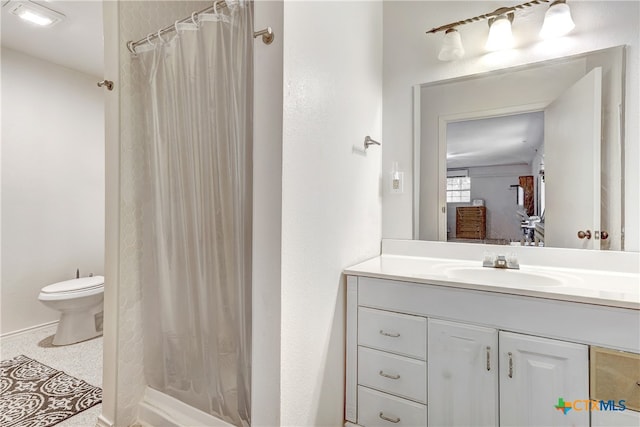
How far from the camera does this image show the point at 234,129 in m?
1.29

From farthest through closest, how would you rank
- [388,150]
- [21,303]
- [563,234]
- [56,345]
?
[21,303]
[56,345]
[388,150]
[563,234]

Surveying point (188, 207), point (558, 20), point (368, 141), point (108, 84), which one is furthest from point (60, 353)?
point (558, 20)

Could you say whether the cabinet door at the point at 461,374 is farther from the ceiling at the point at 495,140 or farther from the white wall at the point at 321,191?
the ceiling at the point at 495,140

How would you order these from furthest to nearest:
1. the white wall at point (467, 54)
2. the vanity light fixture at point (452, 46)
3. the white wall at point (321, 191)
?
the vanity light fixture at point (452, 46), the white wall at point (467, 54), the white wall at point (321, 191)

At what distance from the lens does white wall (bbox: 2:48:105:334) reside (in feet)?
8.46

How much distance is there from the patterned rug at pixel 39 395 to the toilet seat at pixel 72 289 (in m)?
0.47

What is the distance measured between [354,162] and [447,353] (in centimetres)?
96

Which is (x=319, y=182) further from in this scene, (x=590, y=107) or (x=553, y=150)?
(x=590, y=107)

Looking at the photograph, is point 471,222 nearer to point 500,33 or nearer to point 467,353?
point 467,353

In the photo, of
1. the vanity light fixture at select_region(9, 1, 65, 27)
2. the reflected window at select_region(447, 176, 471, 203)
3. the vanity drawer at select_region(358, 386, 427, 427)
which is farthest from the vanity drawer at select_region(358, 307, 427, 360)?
the vanity light fixture at select_region(9, 1, 65, 27)

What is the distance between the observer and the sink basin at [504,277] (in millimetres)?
1342

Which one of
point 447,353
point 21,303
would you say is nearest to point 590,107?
point 447,353

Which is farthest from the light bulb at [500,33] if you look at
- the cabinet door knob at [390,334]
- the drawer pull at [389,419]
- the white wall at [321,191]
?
the drawer pull at [389,419]

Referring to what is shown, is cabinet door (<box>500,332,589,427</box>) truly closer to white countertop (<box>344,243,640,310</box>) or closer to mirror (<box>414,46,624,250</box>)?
white countertop (<box>344,243,640,310</box>)
